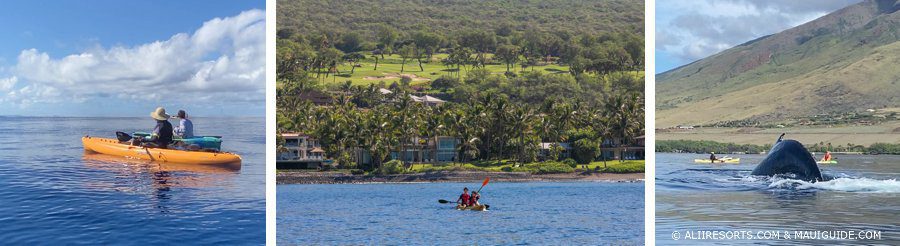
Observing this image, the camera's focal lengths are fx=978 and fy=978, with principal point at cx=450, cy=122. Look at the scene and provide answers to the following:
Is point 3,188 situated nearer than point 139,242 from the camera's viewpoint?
No

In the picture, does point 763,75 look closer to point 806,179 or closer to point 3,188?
point 806,179

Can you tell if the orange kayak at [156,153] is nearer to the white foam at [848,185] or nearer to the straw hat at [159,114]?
the straw hat at [159,114]

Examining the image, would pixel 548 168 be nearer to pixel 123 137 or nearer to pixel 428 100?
pixel 428 100

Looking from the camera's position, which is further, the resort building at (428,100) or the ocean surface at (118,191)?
the resort building at (428,100)

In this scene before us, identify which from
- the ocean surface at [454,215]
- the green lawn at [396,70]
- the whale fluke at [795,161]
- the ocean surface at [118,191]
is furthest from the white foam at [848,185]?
the green lawn at [396,70]

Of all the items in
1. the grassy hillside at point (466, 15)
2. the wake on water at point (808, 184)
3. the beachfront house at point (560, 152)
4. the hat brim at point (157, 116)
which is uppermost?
the grassy hillside at point (466, 15)

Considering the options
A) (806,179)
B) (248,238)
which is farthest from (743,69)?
(248,238)

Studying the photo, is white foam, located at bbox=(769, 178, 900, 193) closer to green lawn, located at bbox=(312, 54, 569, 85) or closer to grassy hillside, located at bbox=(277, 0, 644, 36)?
green lawn, located at bbox=(312, 54, 569, 85)

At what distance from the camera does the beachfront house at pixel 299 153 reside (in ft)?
87.3

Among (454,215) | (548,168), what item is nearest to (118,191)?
(454,215)

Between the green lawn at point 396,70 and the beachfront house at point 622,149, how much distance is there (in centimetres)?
513

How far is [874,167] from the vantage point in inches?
679

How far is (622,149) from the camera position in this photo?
29.6m

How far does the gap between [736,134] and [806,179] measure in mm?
10097
